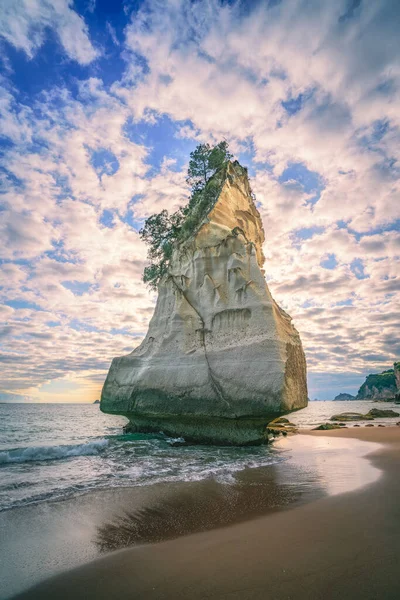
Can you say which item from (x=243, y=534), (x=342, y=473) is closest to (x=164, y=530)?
(x=243, y=534)

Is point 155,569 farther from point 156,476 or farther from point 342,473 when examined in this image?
point 342,473

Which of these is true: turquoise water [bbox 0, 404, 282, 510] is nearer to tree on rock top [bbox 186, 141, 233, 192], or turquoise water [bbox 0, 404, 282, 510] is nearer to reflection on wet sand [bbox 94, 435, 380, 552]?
reflection on wet sand [bbox 94, 435, 380, 552]

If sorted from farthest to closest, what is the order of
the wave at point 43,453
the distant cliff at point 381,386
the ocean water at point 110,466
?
the distant cliff at point 381,386
the wave at point 43,453
the ocean water at point 110,466

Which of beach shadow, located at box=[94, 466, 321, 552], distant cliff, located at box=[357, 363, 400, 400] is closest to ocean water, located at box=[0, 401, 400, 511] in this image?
beach shadow, located at box=[94, 466, 321, 552]

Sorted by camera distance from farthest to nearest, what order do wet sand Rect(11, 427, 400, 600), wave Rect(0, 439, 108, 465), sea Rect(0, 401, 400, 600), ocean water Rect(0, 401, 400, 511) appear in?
wave Rect(0, 439, 108, 465) < ocean water Rect(0, 401, 400, 511) < sea Rect(0, 401, 400, 600) < wet sand Rect(11, 427, 400, 600)

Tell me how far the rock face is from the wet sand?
605 centimetres

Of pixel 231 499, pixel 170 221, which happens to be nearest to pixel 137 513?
pixel 231 499

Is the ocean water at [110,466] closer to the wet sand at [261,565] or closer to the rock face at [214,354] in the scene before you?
the rock face at [214,354]

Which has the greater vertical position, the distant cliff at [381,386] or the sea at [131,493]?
the distant cliff at [381,386]

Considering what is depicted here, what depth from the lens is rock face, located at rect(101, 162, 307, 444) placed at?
11.2 metres

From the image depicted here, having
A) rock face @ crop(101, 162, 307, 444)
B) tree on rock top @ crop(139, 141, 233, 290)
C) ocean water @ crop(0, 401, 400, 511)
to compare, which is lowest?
ocean water @ crop(0, 401, 400, 511)

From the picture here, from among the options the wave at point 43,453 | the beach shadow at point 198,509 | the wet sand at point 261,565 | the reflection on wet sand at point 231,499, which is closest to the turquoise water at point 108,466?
the wave at point 43,453

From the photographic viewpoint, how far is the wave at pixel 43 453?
10406 millimetres

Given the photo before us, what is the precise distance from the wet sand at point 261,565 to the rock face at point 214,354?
238 inches
